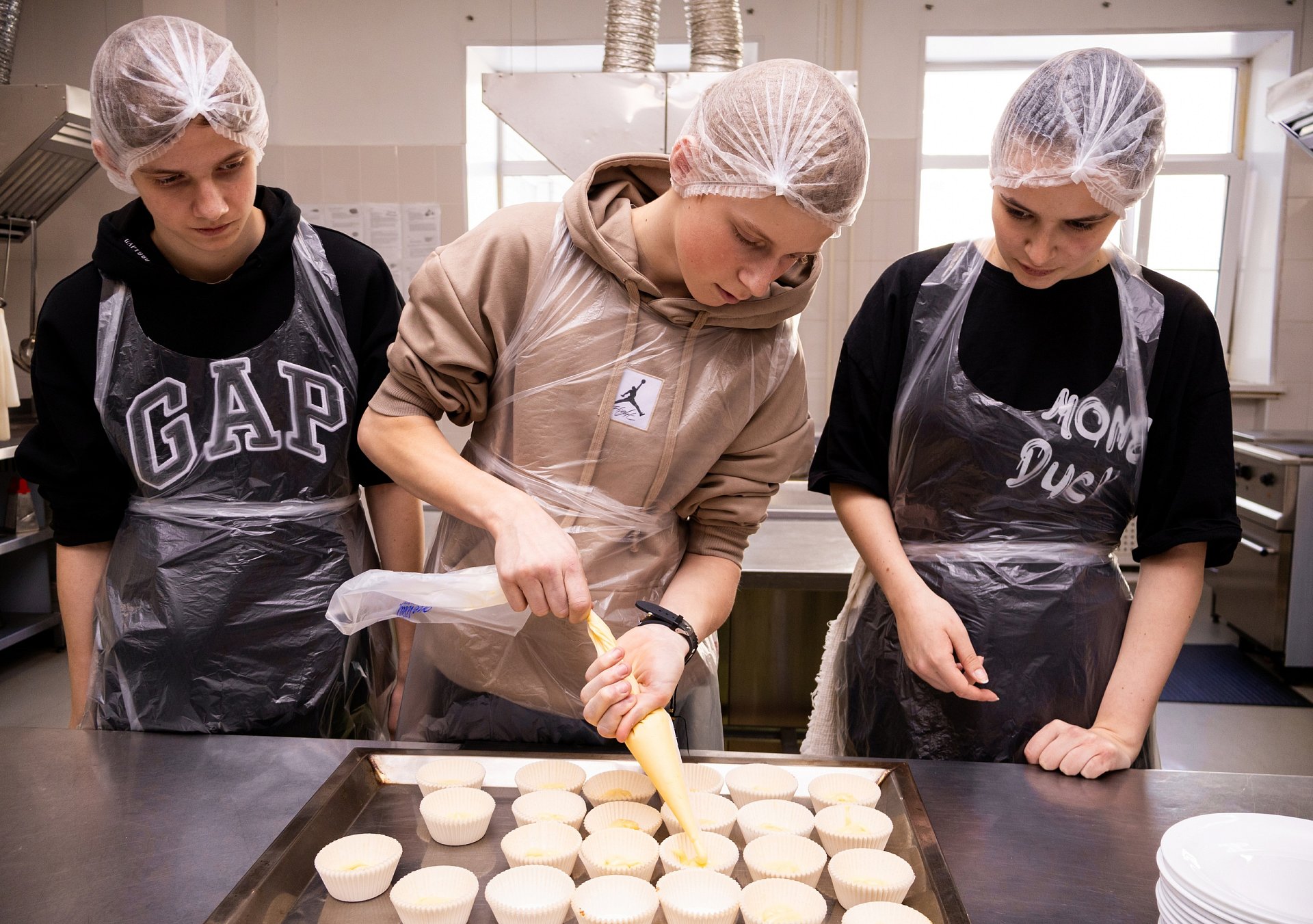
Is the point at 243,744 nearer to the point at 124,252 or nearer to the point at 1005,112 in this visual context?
the point at 124,252

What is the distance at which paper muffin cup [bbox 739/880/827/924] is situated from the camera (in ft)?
2.97

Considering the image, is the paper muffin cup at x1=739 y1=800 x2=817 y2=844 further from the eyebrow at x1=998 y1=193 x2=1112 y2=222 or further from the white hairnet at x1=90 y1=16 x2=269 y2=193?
the white hairnet at x1=90 y1=16 x2=269 y2=193

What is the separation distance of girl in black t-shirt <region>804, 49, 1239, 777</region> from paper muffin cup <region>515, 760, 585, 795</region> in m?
0.45

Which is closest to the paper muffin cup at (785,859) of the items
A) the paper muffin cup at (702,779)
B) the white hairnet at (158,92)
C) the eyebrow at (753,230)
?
the paper muffin cup at (702,779)

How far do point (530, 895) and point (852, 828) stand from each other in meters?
0.35

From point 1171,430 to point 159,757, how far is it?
4.45 ft

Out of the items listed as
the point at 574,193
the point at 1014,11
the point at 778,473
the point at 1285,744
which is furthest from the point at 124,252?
the point at 1014,11

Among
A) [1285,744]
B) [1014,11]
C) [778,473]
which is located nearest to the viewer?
[778,473]

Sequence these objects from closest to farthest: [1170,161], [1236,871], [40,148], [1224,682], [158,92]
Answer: [1236,871]
[158,92]
[40,148]
[1224,682]
[1170,161]

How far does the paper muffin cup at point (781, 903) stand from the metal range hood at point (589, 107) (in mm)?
2211

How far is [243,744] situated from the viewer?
1184 mm

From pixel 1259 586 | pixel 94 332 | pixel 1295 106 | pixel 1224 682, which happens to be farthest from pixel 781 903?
pixel 1295 106

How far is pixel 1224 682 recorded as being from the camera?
362 cm

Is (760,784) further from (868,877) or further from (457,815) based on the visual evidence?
(457,815)
